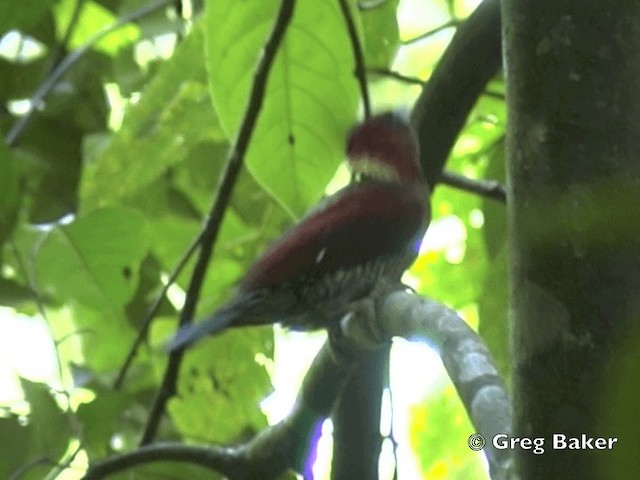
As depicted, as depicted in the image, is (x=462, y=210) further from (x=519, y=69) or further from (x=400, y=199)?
(x=519, y=69)

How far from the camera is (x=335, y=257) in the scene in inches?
50.2

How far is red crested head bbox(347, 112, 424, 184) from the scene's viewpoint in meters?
1.37

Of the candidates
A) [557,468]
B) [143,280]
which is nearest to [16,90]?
[143,280]

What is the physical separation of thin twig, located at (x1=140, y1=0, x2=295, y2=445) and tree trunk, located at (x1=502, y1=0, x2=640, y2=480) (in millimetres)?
564

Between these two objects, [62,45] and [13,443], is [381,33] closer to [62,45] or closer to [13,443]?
[62,45]

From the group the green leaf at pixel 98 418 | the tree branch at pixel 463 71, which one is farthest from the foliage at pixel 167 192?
the tree branch at pixel 463 71

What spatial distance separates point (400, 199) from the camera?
1317 mm

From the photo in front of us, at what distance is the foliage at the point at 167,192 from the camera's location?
1344mm

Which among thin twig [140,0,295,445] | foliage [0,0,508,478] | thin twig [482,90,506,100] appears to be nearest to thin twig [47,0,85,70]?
foliage [0,0,508,478]

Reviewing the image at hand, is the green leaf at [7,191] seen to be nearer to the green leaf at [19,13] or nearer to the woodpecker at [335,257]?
the green leaf at [19,13]

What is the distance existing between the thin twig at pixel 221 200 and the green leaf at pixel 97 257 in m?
0.13

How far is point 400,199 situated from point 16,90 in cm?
74

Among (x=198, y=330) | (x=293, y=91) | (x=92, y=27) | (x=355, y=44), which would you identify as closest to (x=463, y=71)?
(x=355, y=44)

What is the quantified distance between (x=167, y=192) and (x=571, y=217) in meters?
1.20
